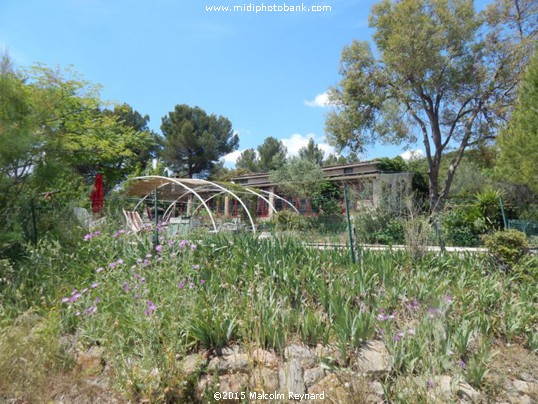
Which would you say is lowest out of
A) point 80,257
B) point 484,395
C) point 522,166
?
point 484,395

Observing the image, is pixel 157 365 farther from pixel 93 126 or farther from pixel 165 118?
pixel 165 118

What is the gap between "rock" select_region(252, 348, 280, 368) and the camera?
249 cm

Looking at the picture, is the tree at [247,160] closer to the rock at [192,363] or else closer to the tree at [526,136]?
the tree at [526,136]

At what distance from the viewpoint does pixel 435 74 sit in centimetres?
1333

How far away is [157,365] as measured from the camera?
2332 millimetres

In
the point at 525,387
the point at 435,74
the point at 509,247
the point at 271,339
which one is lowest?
the point at 525,387

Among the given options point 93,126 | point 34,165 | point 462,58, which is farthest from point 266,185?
point 34,165

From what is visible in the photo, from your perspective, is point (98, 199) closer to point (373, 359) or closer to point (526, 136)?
point (373, 359)

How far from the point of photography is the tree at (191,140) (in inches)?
1159

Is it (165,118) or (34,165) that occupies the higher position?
(165,118)

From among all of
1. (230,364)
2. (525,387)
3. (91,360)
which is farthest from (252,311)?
(525,387)

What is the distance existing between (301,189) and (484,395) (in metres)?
14.6

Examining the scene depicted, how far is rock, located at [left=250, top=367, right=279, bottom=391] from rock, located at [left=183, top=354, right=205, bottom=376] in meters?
0.40

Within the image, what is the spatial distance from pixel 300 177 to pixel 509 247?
12.6 metres
